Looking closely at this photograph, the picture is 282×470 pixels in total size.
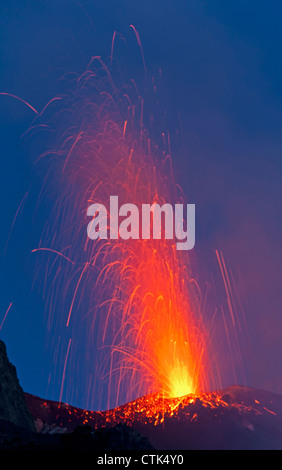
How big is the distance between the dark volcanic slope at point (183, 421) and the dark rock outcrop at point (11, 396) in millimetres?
26252

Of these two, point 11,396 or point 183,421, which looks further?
point 183,421

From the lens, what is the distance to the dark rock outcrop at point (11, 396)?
60.5 metres

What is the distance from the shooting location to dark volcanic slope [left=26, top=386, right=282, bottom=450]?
4011 inches

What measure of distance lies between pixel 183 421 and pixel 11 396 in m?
59.5

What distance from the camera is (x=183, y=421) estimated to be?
362ft

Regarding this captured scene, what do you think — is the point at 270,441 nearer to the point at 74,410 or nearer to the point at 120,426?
the point at 74,410

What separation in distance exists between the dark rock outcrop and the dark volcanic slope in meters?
26.3

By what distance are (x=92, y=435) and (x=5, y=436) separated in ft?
25.6

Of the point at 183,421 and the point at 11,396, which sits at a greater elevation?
the point at 183,421

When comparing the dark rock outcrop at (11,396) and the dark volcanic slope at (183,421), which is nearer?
the dark rock outcrop at (11,396)
